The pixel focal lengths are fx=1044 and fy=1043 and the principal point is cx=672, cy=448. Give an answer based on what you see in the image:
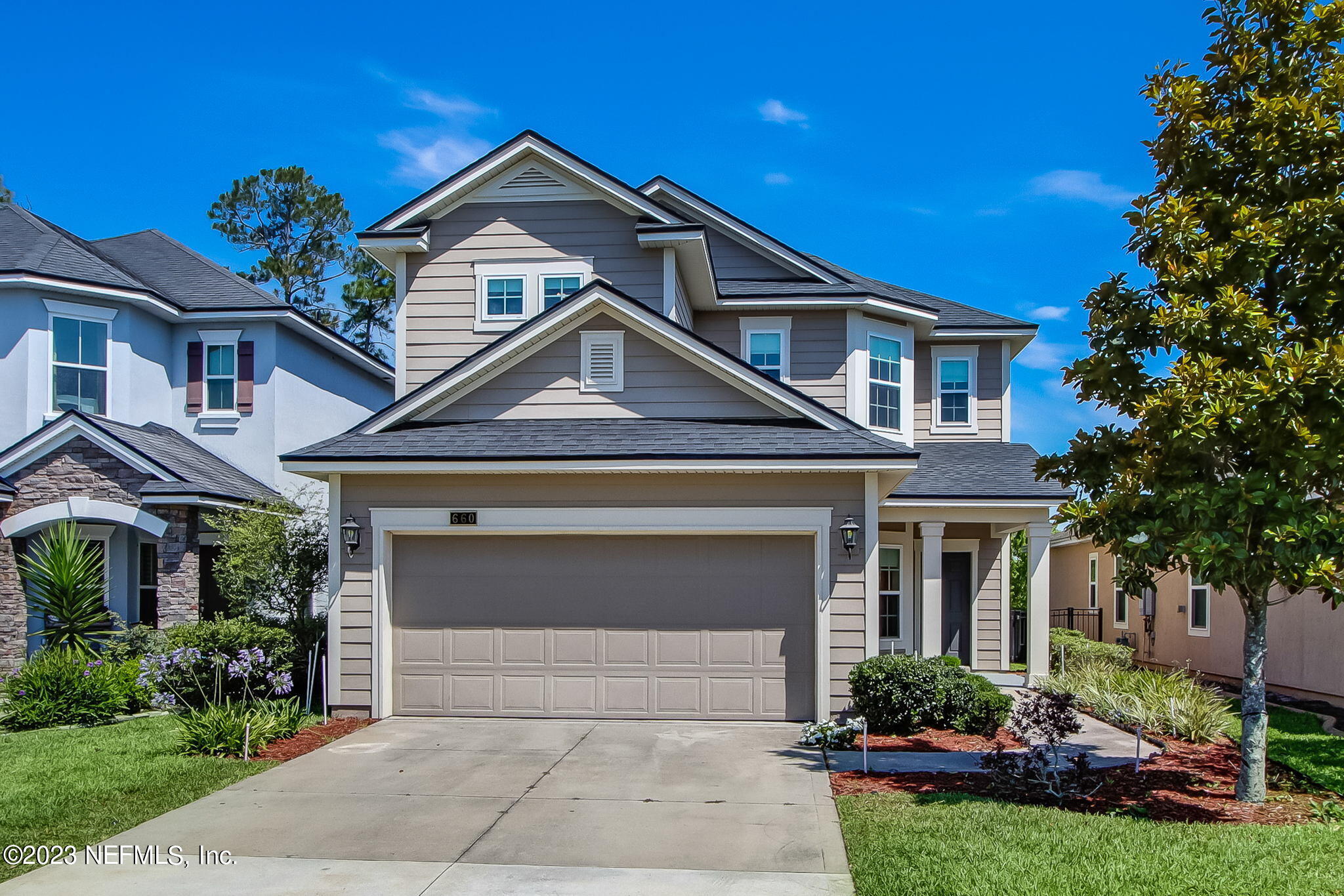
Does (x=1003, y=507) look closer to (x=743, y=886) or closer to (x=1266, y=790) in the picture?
(x=1266, y=790)

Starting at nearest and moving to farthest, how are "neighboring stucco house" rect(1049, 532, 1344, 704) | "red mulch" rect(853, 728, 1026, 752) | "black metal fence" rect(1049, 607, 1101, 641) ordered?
"red mulch" rect(853, 728, 1026, 752)
"neighboring stucco house" rect(1049, 532, 1344, 704)
"black metal fence" rect(1049, 607, 1101, 641)

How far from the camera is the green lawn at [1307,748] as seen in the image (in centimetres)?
934

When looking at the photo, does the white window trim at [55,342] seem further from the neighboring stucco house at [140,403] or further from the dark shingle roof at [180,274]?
the dark shingle roof at [180,274]

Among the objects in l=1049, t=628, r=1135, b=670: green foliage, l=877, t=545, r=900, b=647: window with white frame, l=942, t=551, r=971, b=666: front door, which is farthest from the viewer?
l=942, t=551, r=971, b=666: front door

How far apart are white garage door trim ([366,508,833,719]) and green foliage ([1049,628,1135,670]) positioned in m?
6.20

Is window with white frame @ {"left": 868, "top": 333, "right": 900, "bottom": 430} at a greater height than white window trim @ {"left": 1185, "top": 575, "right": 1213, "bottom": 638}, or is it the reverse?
window with white frame @ {"left": 868, "top": 333, "right": 900, "bottom": 430}

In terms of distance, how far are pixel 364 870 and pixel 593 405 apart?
758 cm

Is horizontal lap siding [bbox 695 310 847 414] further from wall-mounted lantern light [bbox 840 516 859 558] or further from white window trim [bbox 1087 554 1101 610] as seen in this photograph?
white window trim [bbox 1087 554 1101 610]

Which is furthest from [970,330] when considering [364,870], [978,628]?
[364,870]

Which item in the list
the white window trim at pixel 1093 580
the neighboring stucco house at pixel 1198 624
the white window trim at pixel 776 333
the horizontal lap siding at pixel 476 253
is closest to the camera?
the neighboring stucco house at pixel 1198 624

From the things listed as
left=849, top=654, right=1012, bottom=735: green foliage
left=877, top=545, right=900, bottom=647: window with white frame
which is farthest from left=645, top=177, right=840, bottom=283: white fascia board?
left=849, top=654, right=1012, bottom=735: green foliage

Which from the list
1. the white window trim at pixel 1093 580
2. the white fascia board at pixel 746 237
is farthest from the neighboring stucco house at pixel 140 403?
the white window trim at pixel 1093 580

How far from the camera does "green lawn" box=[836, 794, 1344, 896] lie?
241 inches

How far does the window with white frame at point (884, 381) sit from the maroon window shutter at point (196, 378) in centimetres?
1209
